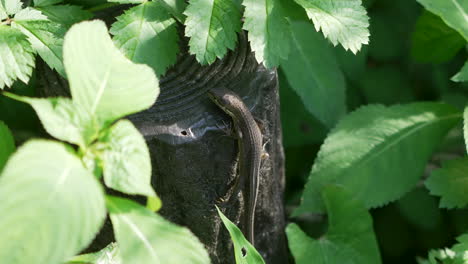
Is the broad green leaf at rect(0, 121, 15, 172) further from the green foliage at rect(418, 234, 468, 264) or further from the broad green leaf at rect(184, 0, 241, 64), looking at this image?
the green foliage at rect(418, 234, 468, 264)

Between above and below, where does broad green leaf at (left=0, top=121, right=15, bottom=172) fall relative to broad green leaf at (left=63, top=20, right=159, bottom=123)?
below

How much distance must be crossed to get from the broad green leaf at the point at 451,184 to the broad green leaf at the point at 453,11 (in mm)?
611

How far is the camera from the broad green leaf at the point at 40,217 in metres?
1.28

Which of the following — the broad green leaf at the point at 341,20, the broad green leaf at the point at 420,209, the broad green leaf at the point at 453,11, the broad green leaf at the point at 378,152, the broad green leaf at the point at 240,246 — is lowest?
the broad green leaf at the point at 420,209

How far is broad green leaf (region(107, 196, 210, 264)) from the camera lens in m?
1.43

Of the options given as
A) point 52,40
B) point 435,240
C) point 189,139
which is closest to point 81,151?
point 189,139

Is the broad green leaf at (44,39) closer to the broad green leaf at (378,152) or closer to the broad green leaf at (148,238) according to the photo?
the broad green leaf at (148,238)

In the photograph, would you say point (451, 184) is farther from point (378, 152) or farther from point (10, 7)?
point (10, 7)

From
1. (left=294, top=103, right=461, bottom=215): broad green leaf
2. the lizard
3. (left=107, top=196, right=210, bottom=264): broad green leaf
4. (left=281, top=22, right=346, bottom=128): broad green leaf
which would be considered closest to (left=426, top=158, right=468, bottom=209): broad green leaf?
(left=294, top=103, right=461, bottom=215): broad green leaf

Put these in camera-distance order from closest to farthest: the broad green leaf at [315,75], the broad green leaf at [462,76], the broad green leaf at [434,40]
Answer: the broad green leaf at [462,76]
the broad green leaf at [315,75]
the broad green leaf at [434,40]

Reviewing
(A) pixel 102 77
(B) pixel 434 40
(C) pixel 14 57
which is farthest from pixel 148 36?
(B) pixel 434 40

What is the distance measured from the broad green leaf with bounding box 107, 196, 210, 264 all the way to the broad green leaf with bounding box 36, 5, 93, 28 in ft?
3.11

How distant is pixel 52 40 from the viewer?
6.92ft

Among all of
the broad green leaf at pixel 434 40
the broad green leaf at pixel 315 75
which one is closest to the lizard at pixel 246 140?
the broad green leaf at pixel 315 75
